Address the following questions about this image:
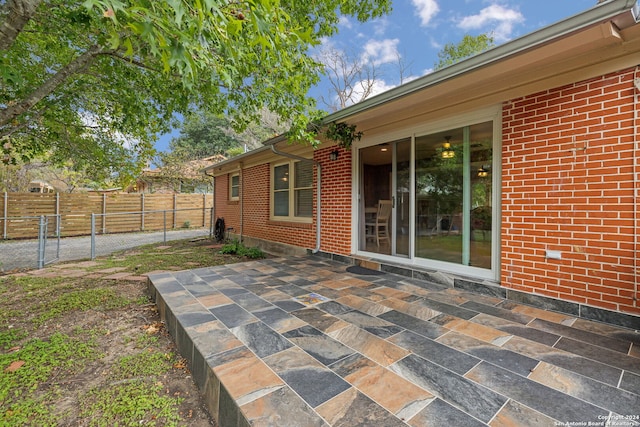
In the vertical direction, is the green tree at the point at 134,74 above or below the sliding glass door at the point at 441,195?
above

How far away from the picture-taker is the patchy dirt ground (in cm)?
167

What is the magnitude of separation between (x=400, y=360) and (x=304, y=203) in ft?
14.5

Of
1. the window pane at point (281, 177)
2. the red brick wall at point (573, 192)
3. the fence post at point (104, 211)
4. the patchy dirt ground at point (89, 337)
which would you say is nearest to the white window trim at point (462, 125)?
the red brick wall at point (573, 192)

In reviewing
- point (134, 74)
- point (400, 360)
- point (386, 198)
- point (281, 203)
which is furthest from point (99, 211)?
point (400, 360)

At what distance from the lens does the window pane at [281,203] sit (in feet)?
21.1

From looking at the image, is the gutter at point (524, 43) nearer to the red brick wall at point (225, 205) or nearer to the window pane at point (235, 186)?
the window pane at point (235, 186)

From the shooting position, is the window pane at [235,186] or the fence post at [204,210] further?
the fence post at [204,210]

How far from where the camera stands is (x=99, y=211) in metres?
11.5

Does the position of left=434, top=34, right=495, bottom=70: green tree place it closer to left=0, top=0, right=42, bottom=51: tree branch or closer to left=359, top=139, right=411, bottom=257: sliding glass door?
left=359, top=139, right=411, bottom=257: sliding glass door

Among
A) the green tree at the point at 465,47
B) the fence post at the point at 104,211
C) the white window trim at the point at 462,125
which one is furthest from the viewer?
the fence post at the point at 104,211

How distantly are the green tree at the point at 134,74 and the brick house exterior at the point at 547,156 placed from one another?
1052 millimetres

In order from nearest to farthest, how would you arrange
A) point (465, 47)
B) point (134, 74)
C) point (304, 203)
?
point (134, 74) < point (304, 203) < point (465, 47)

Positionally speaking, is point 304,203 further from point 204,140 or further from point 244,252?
point 204,140

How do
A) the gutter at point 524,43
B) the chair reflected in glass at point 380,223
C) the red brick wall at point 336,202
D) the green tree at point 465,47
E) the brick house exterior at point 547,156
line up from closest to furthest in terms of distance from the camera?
the gutter at point 524,43, the brick house exterior at point 547,156, the red brick wall at point 336,202, the chair reflected in glass at point 380,223, the green tree at point 465,47
